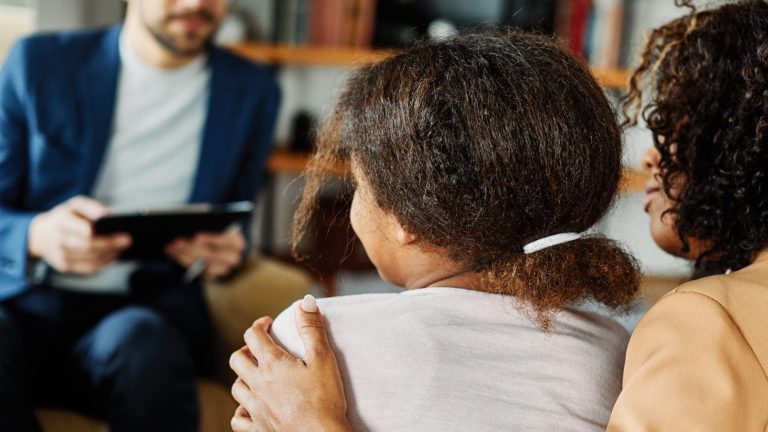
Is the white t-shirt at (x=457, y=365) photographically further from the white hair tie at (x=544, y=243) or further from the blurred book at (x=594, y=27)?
the blurred book at (x=594, y=27)

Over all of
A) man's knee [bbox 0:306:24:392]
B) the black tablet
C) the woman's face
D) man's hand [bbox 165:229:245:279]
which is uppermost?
the woman's face

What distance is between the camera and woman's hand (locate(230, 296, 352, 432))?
2.65 ft

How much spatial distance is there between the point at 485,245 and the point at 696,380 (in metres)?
0.24

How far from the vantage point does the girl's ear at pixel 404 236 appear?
89 cm

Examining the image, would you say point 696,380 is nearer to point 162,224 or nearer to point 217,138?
point 162,224

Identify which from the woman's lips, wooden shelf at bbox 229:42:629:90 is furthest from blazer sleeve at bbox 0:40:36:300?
wooden shelf at bbox 229:42:629:90

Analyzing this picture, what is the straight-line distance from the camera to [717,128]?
3.14 ft

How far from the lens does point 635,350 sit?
817 millimetres

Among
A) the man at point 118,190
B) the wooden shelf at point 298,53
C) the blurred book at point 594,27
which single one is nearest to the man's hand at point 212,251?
the man at point 118,190

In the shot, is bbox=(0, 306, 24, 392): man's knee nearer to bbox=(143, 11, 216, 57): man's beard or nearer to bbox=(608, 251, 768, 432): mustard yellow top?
bbox=(143, 11, 216, 57): man's beard

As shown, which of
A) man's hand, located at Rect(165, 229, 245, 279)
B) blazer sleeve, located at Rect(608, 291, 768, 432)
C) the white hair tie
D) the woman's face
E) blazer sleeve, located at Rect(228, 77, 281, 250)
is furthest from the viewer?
blazer sleeve, located at Rect(228, 77, 281, 250)

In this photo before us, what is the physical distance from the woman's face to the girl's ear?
0.35m

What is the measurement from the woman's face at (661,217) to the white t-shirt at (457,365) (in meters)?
0.26

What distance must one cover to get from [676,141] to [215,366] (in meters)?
1.13
